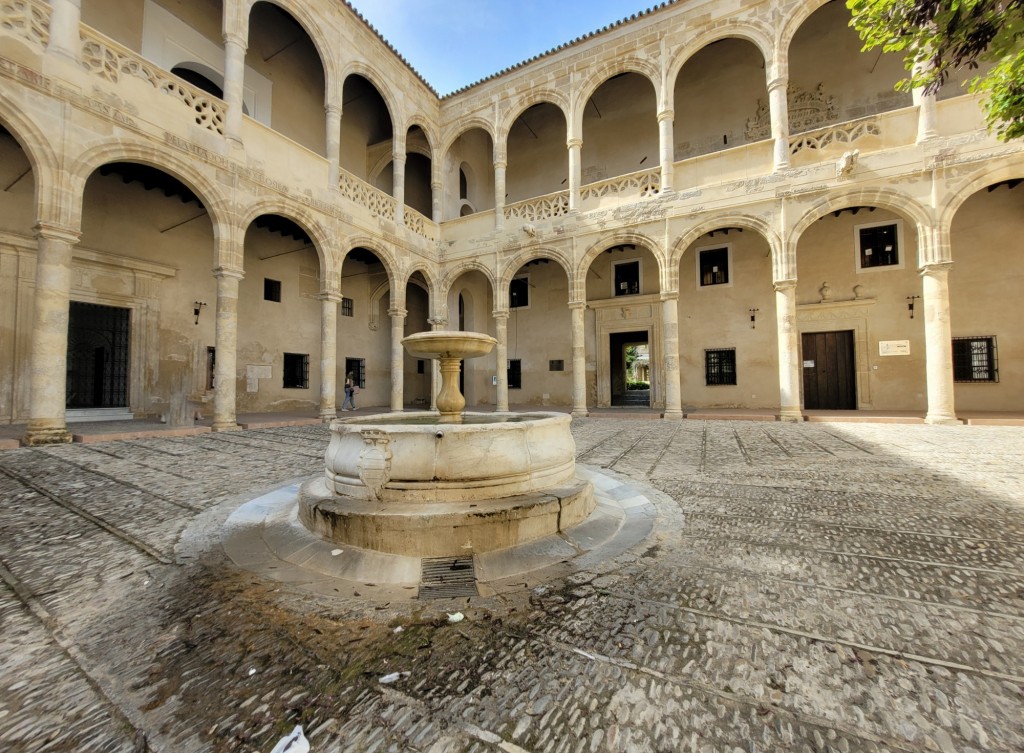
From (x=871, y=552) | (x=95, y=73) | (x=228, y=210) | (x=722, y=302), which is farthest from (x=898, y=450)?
(x=95, y=73)

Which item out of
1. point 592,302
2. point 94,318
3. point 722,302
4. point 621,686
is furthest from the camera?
point 592,302

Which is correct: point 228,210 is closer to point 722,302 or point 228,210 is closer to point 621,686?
point 621,686

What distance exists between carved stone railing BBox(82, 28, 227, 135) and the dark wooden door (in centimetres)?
1654

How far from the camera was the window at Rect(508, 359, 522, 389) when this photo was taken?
17.0 metres

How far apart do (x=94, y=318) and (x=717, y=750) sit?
1485 cm

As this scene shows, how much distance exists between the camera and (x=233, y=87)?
8.88m

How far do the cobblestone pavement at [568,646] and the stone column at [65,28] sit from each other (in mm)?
7950

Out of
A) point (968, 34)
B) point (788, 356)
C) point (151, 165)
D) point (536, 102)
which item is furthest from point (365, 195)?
point (788, 356)

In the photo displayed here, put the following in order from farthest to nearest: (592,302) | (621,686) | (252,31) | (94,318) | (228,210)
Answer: (592,302), (252,31), (94,318), (228,210), (621,686)

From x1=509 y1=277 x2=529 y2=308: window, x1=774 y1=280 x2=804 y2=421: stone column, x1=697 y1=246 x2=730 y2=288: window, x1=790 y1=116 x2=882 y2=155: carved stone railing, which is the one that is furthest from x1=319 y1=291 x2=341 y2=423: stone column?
x1=790 y1=116 x2=882 y2=155: carved stone railing

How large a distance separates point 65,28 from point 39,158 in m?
2.25

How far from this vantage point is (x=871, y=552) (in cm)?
256

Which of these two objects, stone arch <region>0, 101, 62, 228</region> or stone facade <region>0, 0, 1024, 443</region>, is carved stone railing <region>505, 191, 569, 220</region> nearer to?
stone facade <region>0, 0, 1024, 443</region>

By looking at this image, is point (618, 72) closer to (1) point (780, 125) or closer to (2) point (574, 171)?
(2) point (574, 171)
